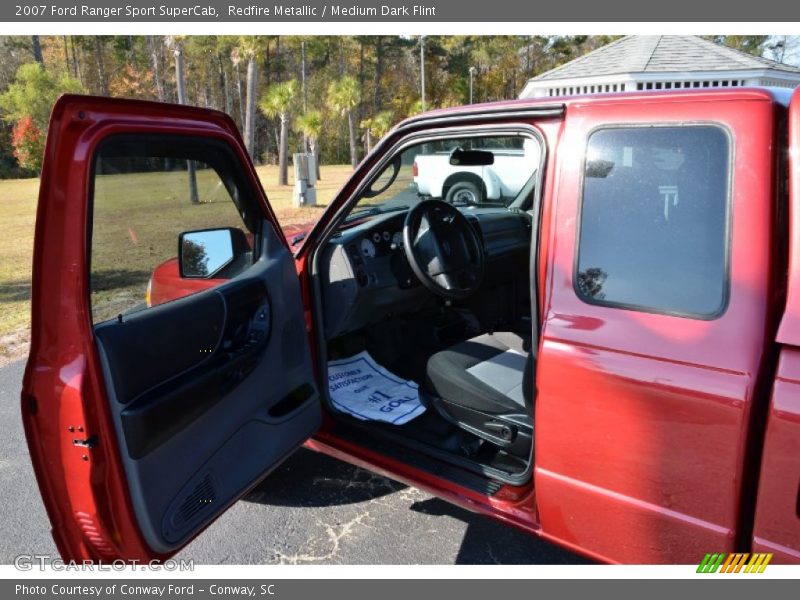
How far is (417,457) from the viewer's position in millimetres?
2445

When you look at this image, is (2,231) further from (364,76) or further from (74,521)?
(364,76)

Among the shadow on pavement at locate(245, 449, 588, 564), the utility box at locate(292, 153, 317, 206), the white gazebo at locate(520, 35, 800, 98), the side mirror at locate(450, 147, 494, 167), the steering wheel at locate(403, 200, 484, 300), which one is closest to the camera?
the shadow on pavement at locate(245, 449, 588, 564)

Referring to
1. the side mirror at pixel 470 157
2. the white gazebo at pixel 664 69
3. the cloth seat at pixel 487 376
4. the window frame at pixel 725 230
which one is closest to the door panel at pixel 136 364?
the cloth seat at pixel 487 376

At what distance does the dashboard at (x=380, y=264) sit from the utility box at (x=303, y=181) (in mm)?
12386

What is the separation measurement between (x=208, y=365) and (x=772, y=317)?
178cm

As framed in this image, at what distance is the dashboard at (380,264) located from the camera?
9.34 feet

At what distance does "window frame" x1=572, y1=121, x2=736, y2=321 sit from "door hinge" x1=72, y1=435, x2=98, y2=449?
1.53 meters

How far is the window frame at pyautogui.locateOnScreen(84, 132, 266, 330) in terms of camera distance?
1659mm

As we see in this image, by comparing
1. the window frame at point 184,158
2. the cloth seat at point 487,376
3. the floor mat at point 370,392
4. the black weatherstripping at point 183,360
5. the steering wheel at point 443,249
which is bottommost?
the floor mat at point 370,392

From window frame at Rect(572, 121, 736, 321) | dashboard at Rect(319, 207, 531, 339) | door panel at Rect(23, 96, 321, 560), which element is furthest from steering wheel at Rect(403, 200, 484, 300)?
window frame at Rect(572, 121, 736, 321)

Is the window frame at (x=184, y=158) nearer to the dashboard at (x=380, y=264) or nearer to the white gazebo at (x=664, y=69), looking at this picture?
the dashboard at (x=380, y=264)

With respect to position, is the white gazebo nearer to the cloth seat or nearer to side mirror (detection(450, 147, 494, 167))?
side mirror (detection(450, 147, 494, 167))

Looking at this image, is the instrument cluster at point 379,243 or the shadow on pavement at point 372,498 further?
the instrument cluster at point 379,243

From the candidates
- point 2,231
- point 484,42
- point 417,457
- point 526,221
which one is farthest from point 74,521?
point 484,42
